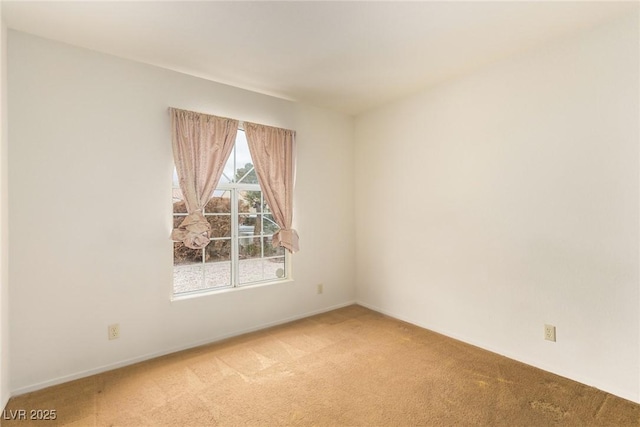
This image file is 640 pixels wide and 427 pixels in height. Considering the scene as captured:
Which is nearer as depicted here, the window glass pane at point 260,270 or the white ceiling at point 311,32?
the white ceiling at point 311,32

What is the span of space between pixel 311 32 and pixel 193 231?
1.92m

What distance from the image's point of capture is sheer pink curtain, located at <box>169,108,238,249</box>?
2.79 m

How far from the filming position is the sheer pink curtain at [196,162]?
9.15ft

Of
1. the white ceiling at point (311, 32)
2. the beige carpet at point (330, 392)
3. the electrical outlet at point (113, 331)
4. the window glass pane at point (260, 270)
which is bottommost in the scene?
the beige carpet at point (330, 392)

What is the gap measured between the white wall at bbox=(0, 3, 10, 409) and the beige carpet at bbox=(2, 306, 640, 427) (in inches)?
9.2

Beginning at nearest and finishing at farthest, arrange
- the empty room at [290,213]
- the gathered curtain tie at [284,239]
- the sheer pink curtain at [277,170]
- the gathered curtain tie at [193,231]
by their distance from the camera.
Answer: the empty room at [290,213], the gathered curtain tie at [193,231], the sheer pink curtain at [277,170], the gathered curtain tie at [284,239]

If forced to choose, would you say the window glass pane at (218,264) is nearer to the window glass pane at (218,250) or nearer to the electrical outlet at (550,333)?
the window glass pane at (218,250)

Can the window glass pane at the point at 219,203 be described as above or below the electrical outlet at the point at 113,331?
above

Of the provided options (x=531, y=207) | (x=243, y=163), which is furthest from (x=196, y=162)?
(x=531, y=207)

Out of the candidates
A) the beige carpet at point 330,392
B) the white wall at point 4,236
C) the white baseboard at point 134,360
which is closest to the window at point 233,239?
the white baseboard at point 134,360

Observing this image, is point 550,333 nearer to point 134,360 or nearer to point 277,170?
point 277,170

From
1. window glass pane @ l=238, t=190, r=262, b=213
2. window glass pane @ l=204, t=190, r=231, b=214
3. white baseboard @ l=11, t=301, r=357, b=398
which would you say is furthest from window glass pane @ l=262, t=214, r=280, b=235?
white baseboard @ l=11, t=301, r=357, b=398

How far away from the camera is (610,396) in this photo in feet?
6.92

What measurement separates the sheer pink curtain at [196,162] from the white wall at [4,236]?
1055 mm
